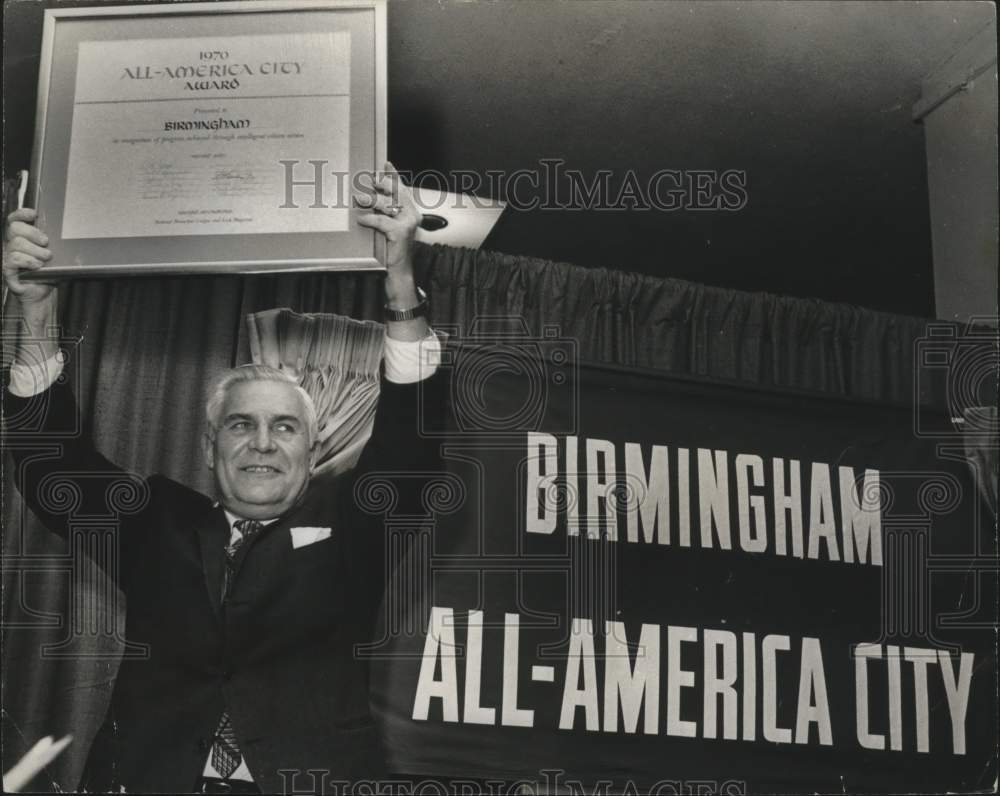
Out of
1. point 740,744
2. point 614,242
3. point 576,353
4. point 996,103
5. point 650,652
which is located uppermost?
point 996,103

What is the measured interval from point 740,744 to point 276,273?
1.17 m

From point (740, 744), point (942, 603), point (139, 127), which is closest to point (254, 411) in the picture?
point (139, 127)

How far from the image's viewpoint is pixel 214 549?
6.31ft

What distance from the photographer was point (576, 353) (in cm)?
213

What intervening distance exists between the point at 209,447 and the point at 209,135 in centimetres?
58

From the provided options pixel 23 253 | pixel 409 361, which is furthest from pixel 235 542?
pixel 23 253

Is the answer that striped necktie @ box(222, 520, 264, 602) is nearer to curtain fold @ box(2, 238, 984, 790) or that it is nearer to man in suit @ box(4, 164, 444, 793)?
man in suit @ box(4, 164, 444, 793)

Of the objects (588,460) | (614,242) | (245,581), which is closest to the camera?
(245,581)

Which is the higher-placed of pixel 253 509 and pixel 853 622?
pixel 253 509

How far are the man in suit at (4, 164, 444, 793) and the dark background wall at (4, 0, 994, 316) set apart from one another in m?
0.30

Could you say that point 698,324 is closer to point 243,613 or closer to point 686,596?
point 686,596

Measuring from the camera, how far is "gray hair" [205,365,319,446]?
2.01 m

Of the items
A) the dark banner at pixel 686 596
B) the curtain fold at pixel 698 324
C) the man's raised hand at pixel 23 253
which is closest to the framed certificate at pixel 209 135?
the man's raised hand at pixel 23 253

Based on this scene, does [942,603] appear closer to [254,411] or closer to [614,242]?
[614,242]
